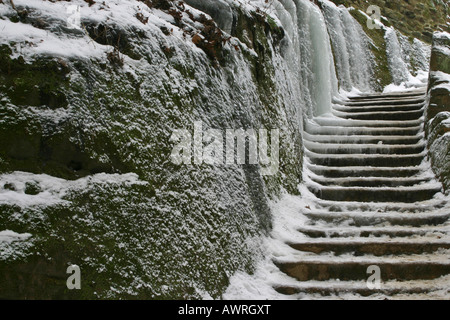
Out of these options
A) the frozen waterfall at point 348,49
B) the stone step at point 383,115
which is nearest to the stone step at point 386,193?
the stone step at point 383,115

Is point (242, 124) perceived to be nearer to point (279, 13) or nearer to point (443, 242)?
point (443, 242)

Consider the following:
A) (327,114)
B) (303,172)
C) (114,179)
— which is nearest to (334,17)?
(327,114)

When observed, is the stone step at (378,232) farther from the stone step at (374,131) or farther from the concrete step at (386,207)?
the stone step at (374,131)

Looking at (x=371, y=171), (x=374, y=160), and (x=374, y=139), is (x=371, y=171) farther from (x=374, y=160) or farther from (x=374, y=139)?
(x=374, y=139)

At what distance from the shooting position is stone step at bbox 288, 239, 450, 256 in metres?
4.56

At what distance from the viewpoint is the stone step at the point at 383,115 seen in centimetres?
809

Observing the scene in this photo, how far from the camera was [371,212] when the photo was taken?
17.7 feet

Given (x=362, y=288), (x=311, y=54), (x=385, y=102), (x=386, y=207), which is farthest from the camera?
(x=311, y=54)

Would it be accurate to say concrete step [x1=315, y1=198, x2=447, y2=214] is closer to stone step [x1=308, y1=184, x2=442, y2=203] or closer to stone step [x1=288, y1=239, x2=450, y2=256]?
stone step [x1=308, y1=184, x2=442, y2=203]

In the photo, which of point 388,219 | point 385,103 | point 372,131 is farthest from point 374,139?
point 388,219

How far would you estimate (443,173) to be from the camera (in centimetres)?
586

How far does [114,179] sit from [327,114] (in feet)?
20.6

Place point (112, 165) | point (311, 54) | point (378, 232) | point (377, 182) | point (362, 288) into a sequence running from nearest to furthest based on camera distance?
point (112, 165) < point (362, 288) < point (378, 232) < point (377, 182) < point (311, 54)

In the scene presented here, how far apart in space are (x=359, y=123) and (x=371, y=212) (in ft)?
Result: 10.0
